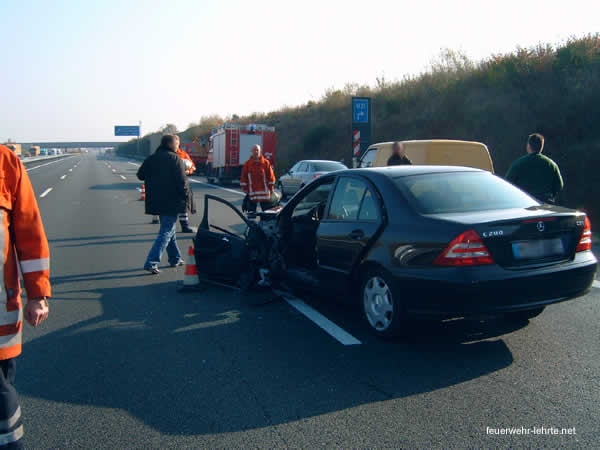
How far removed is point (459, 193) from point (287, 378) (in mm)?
2188

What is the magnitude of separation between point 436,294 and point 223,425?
72.0 inches

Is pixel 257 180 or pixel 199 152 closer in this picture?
pixel 257 180

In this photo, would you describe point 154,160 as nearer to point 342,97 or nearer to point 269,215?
point 269,215

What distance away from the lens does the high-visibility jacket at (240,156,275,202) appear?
11.2m

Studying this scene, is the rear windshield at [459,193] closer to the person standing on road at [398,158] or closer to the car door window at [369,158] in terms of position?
the person standing on road at [398,158]

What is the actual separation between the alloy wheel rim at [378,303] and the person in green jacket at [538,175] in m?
3.53

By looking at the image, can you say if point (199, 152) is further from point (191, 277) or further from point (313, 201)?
point (313, 201)

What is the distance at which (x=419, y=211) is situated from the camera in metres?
4.45

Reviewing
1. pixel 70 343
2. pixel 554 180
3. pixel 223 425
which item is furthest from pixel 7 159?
pixel 554 180

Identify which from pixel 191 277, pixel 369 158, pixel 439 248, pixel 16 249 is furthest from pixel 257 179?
pixel 16 249

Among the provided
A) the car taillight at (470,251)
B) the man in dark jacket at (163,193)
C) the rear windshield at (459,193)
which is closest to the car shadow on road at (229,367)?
the car taillight at (470,251)

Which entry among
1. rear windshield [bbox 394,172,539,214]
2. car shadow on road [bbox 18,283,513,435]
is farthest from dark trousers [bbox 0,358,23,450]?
rear windshield [bbox 394,172,539,214]

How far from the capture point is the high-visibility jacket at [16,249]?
2.41 meters

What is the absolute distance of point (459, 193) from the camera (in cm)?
473
